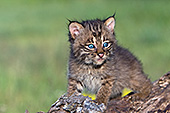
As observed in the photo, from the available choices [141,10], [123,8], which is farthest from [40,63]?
[123,8]

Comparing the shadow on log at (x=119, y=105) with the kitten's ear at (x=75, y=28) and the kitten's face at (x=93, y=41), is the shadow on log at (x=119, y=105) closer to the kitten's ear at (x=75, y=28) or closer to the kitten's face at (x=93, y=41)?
the kitten's face at (x=93, y=41)

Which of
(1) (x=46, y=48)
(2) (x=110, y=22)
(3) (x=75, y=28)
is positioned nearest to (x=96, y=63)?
(3) (x=75, y=28)

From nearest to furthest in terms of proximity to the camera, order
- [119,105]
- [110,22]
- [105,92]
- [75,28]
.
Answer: [119,105] < [105,92] < [75,28] < [110,22]

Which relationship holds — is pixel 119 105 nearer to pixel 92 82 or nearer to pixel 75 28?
pixel 92 82

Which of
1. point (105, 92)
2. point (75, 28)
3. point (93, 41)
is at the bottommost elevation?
point (105, 92)

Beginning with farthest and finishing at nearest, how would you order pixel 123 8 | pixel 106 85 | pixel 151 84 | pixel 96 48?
→ 1. pixel 123 8
2. pixel 151 84
3. pixel 106 85
4. pixel 96 48

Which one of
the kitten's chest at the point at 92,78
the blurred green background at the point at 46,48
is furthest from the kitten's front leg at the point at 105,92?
the blurred green background at the point at 46,48

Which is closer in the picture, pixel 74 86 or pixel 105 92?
pixel 105 92

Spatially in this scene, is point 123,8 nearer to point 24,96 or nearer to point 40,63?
point 40,63

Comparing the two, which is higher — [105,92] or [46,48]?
[46,48]
